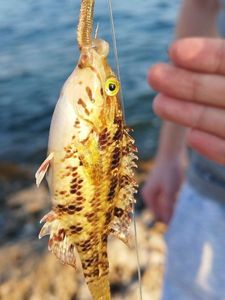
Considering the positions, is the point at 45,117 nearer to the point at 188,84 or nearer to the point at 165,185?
the point at 165,185

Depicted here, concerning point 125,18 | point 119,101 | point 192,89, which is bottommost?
point 125,18

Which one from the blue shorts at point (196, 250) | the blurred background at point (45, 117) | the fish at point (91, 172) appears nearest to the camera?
the fish at point (91, 172)

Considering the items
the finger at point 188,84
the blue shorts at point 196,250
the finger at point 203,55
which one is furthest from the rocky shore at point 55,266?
the finger at point 203,55

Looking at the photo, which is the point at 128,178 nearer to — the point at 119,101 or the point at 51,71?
the point at 119,101

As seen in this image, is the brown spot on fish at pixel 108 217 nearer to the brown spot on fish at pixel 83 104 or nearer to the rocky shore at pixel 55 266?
the brown spot on fish at pixel 83 104

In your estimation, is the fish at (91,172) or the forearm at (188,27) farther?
the forearm at (188,27)

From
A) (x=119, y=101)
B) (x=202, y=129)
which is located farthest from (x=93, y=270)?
(x=202, y=129)

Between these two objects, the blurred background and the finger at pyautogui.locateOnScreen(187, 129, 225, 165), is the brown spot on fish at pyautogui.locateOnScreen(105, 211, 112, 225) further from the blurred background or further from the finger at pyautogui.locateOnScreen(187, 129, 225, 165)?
the blurred background
